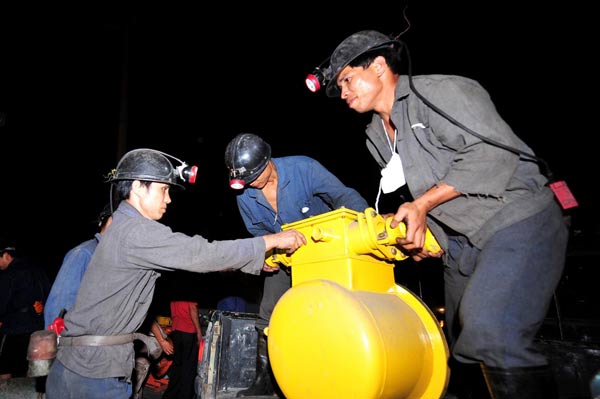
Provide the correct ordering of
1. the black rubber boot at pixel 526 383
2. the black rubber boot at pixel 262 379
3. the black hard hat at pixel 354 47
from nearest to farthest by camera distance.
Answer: the black rubber boot at pixel 526 383 < the black hard hat at pixel 354 47 < the black rubber boot at pixel 262 379

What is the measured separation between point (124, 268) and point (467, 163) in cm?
199

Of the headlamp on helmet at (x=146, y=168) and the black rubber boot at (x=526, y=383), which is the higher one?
the headlamp on helmet at (x=146, y=168)

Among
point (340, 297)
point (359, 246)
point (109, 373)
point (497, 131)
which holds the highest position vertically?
point (497, 131)

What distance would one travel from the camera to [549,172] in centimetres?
159

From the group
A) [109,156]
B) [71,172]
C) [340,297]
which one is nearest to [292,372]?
[340,297]

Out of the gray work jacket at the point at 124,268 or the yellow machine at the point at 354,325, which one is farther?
the gray work jacket at the point at 124,268

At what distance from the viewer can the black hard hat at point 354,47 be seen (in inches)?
81.2

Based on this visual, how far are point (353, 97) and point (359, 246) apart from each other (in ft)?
2.88

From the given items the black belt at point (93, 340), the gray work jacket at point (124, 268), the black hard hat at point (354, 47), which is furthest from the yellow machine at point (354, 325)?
the black belt at point (93, 340)

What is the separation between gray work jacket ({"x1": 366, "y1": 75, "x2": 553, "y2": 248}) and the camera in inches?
61.1

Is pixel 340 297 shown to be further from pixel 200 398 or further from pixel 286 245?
pixel 200 398

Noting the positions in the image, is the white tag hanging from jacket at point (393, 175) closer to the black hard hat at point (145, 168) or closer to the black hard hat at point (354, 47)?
the black hard hat at point (354, 47)

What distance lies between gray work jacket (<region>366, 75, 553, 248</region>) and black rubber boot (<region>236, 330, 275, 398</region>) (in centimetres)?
148

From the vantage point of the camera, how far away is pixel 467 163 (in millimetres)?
1588
